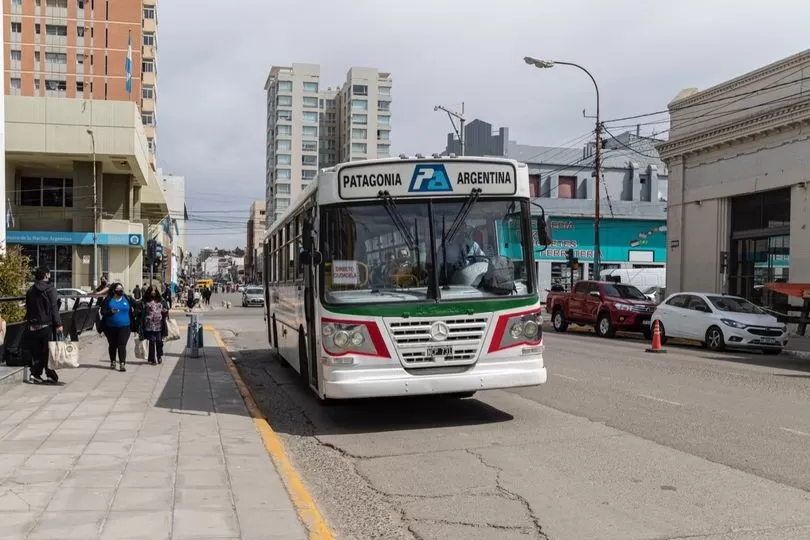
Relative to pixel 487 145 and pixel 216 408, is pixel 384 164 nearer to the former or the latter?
pixel 216 408

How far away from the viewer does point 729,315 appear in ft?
65.9

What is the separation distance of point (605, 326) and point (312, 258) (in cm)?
1830

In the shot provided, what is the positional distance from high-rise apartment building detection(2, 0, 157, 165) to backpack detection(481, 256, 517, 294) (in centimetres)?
6347

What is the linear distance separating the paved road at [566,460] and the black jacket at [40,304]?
3296mm

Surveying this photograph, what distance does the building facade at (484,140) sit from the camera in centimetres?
5581

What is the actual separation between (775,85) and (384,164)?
2195 centimetres

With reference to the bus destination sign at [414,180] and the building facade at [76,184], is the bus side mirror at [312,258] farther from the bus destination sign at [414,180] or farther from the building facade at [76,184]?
the building facade at [76,184]

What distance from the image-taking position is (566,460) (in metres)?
7.02

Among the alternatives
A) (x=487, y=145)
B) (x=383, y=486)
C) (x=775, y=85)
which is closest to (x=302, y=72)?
(x=487, y=145)

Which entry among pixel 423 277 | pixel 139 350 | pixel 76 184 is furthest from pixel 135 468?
pixel 76 184

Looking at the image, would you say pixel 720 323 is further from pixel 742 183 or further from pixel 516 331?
pixel 516 331

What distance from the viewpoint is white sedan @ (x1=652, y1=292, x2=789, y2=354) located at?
1966 centimetres

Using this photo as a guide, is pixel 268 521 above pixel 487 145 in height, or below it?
below

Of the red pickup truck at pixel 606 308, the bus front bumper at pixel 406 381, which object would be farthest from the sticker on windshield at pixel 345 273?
the red pickup truck at pixel 606 308
